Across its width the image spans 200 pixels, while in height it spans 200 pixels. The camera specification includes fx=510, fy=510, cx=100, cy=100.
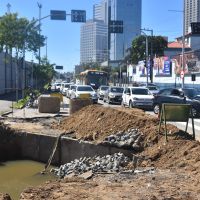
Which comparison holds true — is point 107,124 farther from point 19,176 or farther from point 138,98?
point 138,98

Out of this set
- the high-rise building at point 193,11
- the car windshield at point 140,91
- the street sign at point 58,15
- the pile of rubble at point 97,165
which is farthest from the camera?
the high-rise building at point 193,11

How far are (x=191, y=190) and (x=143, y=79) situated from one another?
7778 cm

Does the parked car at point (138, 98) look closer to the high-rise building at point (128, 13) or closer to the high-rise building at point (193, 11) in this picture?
the high-rise building at point (193, 11)

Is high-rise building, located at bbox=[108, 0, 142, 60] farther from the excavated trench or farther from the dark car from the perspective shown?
the excavated trench

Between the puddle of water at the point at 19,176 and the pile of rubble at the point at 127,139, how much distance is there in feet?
7.07

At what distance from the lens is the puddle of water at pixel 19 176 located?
43.3 ft

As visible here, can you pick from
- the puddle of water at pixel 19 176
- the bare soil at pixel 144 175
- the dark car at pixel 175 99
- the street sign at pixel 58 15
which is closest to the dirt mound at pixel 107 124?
the bare soil at pixel 144 175

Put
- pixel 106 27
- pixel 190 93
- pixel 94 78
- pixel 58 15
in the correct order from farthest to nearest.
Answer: pixel 106 27 < pixel 94 78 < pixel 58 15 < pixel 190 93

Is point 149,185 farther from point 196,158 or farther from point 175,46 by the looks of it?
point 175,46

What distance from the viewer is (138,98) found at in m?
35.3

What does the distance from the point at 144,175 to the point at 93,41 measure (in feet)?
426

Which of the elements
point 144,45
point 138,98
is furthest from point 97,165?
point 144,45

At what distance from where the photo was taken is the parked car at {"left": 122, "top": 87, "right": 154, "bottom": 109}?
3516 centimetres

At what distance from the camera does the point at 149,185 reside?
30.8 feet
